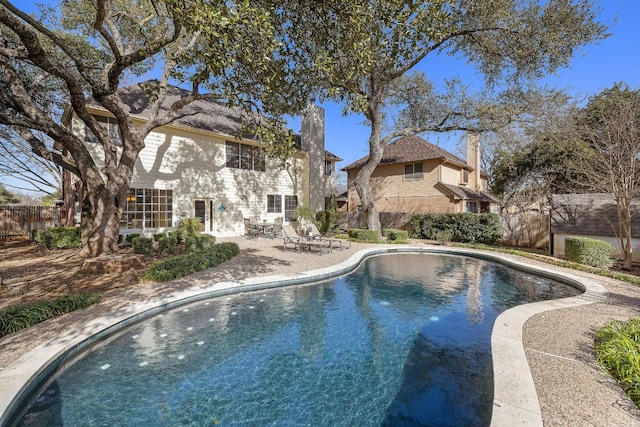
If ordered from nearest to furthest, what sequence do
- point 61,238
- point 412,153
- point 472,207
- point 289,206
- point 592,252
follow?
1. point 592,252
2. point 61,238
3. point 289,206
4. point 412,153
5. point 472,207

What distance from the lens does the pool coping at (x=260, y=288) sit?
2.95 meters

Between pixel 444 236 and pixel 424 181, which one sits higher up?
pixel 424 181

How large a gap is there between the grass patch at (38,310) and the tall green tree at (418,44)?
6.71 meters

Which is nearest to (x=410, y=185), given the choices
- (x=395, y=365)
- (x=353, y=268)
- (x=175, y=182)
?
(x=353, y=268)

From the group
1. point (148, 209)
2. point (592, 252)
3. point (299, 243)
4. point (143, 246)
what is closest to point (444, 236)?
point (592, 252)

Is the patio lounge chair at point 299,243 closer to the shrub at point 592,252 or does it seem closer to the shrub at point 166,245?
the shrub at point 166,245

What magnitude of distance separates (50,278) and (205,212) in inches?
362

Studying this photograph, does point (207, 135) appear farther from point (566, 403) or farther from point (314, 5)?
point (566, 403)

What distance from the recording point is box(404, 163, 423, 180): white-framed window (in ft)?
70.7

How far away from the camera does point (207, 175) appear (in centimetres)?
1652

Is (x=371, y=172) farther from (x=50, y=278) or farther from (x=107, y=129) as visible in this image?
(x=50, y=278)

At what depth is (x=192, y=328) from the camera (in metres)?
5.46

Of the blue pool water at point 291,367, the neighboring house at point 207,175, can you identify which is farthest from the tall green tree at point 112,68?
the blue pool water at point 291,367

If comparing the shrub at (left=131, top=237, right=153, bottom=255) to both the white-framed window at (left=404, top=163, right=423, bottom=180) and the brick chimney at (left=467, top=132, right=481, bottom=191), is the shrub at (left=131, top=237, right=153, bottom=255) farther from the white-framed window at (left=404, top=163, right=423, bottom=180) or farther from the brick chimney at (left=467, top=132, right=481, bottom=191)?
the brick chimney at (left=467, top=132, right=481, bottom=191)
